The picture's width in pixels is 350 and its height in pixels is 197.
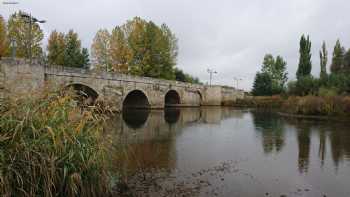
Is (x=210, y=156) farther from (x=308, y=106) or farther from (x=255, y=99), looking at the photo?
(x=255, y=99)

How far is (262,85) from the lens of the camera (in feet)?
160

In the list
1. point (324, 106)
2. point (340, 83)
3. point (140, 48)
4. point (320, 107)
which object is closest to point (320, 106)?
point (320, 107)

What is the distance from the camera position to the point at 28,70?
15.3 metres

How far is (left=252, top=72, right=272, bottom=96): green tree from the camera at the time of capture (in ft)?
157

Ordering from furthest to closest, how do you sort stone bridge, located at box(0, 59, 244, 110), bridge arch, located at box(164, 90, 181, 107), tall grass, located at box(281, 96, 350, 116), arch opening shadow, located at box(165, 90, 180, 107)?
arch opening shadow, located at box(165, 90, 180, 107), bridge arch, located at box(164, 90, 181, 107), tall grass, located at box(281, 96, 350, 116), stone bridge, located at box(0, 59, 244, 110)

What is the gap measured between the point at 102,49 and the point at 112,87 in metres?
12.0

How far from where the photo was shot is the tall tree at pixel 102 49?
33094 millimetres

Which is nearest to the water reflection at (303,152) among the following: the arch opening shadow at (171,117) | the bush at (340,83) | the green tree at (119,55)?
the arch opening shadow at (171,117)

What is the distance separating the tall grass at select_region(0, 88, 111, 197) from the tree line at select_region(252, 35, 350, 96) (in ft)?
73.8

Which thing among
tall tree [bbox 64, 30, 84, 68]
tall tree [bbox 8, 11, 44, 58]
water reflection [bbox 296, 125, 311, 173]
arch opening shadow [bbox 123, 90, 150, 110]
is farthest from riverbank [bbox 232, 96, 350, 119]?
tall tree [bbox 64, 30, 84, 68]

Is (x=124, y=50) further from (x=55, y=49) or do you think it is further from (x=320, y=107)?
(x=320, y=107)

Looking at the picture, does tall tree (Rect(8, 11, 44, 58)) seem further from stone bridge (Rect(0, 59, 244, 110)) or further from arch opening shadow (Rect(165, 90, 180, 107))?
arch opening shadow (Rect(165, 90, 180, 107))

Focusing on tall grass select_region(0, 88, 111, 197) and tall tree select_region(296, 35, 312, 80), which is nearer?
tall grass select_region(0, 88, 111, 197)

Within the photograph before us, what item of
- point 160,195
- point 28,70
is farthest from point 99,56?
point 160,195
